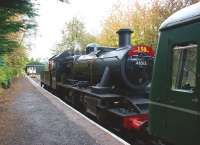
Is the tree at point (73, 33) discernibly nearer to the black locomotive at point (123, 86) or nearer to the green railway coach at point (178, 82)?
the black locomotive at point (123, 86)

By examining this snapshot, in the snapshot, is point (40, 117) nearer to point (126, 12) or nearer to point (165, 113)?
point (165, 113)

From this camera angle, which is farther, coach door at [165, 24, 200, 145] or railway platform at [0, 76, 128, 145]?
railway platform at [0, 76, 128, 145]

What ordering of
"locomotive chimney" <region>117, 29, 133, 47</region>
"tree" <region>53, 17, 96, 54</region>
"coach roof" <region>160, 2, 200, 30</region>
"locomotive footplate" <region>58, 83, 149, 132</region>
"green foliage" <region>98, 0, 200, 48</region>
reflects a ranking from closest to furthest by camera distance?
1. "coach roof" <region>160, 2, 200, 30</region>
2. "locomotive footplate" <region>58, 83, 149, 132</region>
3. "locomotive chimney" <region>117, 29, 133, 47</region>
4. "green foliage" <region>98, 0, 200, 48</region>
5. "tree" <region>53, 17, 96, 54</region>

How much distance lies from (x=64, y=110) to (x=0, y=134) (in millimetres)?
5342

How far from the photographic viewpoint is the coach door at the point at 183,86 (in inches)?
249

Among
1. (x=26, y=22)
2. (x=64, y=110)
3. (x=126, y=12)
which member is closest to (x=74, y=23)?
(x=126, y=12)

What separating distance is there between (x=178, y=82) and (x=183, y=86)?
18cm

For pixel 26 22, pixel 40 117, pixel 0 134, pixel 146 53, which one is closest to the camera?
pixel 26 22

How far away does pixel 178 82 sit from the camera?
22.9 ft

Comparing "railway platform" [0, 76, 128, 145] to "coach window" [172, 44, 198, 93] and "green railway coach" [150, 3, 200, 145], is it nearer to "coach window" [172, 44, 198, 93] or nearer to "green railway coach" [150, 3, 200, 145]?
"green railway coach" [150, 3, 200, 145]

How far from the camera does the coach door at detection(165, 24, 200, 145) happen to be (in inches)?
249

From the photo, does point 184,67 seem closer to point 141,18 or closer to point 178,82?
point 178,82

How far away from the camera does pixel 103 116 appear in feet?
42.7

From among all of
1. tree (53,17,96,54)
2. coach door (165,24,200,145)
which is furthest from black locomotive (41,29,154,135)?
tree (53,17,96,54)
